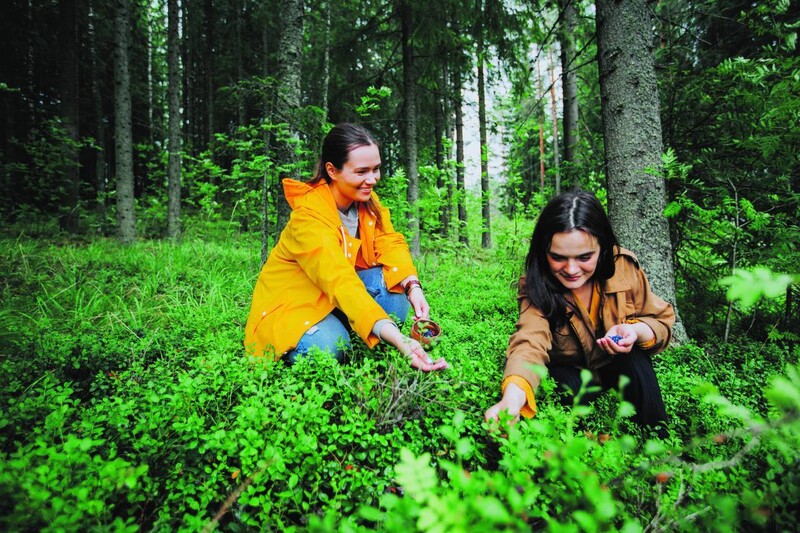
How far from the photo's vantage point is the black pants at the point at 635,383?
2.13 m

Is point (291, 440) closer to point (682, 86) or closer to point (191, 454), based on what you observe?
point (191, 454)

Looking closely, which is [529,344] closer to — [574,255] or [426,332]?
[574,255]

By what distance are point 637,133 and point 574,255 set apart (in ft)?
6.59

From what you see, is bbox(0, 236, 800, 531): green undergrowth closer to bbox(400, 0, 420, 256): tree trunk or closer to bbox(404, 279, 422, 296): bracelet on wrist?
bbox(404, 279, 422, 296): bracelet on wrist

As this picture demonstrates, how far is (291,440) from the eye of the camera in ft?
5.20

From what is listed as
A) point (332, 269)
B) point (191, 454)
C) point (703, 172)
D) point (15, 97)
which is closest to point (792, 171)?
point (703, 172)

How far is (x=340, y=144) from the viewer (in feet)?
9.22

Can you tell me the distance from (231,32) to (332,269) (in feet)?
60.0

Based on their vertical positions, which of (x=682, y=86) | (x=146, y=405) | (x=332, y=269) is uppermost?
(x=682, y=86)

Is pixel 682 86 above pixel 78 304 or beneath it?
above

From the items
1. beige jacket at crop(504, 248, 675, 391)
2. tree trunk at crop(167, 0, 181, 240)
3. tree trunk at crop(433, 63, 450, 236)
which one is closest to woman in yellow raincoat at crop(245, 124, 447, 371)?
beige jacket at crop(504, 248, 675, 391)

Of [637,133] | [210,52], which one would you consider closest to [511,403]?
[637,133]

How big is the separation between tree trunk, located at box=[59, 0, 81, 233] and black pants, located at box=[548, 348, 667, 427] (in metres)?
12.7

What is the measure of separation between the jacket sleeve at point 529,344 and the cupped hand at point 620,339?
31 cm
